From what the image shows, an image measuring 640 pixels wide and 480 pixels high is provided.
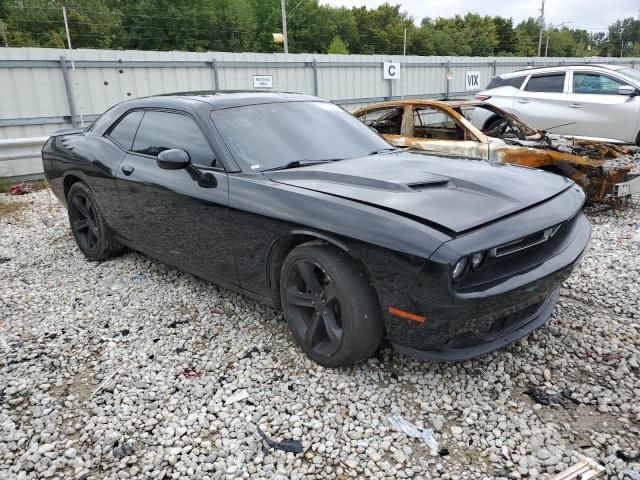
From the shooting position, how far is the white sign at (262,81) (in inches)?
489

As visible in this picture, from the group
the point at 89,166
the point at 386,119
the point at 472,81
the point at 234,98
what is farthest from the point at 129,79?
the point at 472,81

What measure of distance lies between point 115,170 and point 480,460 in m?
3.49

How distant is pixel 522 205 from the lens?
2672 millimetres

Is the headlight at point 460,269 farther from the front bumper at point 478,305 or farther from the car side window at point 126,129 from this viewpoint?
the car side window at point 126,129

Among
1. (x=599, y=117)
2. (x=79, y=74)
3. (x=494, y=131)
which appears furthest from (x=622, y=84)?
(x=79, y=74)

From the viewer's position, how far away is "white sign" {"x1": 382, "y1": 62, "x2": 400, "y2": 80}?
15016 mm

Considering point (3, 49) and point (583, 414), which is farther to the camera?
point (3, 49)

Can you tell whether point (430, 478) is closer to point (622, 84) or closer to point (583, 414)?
point (583, 414)

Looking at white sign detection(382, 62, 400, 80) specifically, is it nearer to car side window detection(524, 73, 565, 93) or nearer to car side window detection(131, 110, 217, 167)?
car side window detection(524, 73, 565, 93)

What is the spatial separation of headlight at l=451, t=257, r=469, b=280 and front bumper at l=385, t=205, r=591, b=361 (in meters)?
0.04

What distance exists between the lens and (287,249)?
2980 millimetres

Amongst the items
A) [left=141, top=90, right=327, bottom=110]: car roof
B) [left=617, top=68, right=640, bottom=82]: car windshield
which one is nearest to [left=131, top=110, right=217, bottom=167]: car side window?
[left=141, top=90, right=327, bottom=110]: car roof

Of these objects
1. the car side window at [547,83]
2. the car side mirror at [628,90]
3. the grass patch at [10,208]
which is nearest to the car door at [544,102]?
the car side window at [547,83]

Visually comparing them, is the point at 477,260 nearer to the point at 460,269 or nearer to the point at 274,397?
the point at 460,269
